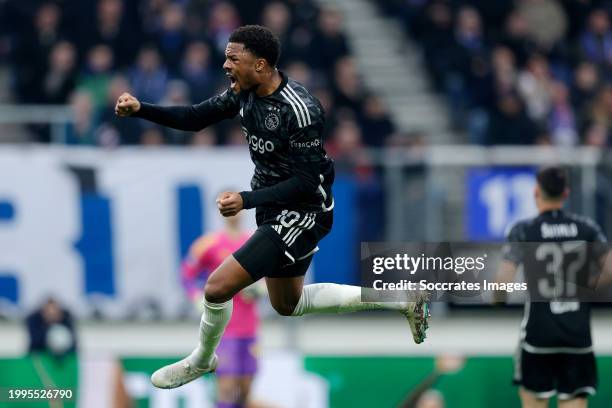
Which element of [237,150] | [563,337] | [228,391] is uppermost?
[237,150]

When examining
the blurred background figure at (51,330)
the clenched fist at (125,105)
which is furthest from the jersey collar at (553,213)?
the blurred background figure at (51,330)

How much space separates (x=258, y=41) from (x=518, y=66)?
9.14m

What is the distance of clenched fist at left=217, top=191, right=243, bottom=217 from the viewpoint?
7289 mm

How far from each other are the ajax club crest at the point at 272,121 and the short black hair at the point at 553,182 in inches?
80.0

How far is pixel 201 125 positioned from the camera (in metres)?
8.00

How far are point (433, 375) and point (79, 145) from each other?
199 inches

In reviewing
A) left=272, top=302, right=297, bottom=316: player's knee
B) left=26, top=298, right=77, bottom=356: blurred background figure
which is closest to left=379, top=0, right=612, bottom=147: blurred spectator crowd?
left=26, top=298, right=77, bottom=356: blurred background figure

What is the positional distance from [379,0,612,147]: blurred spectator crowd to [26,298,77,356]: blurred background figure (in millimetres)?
5431

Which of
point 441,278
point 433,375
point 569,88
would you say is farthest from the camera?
point 569,88

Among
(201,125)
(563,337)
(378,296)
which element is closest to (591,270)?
(563,337)

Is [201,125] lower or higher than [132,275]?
higher

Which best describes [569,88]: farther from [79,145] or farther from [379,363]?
[379,363]

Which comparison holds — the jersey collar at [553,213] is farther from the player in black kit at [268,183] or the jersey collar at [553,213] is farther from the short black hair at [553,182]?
the player in black kit at [268,183]

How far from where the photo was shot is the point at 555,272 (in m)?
8.91
